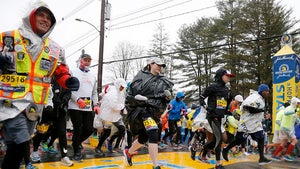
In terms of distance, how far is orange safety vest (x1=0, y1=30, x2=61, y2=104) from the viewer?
264 cm

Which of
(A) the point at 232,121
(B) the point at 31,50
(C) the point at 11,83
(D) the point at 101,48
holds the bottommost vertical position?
(A) the point at 232,121

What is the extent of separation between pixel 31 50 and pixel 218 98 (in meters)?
4.05

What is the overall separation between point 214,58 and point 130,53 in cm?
1310

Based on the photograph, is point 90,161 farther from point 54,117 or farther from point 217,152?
point 217,152

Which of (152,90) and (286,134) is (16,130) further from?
(286,134)

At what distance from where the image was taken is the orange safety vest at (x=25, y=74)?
104 inches

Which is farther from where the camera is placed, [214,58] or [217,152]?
[214,58]

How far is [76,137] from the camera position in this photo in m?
5.73

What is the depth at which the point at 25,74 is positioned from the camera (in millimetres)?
2703

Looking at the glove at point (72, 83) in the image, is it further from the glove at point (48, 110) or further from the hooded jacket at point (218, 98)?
the hooded jacket at point (218, 98)

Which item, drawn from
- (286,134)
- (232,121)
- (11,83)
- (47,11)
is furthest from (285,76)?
(11,83)

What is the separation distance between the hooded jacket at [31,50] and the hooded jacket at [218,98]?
3.48 m

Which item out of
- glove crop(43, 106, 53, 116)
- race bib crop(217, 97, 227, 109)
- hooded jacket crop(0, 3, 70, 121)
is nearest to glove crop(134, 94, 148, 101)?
glove crop(43, 106, 53, 116)

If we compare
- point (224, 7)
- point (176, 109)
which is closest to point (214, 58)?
point (224, 7)
